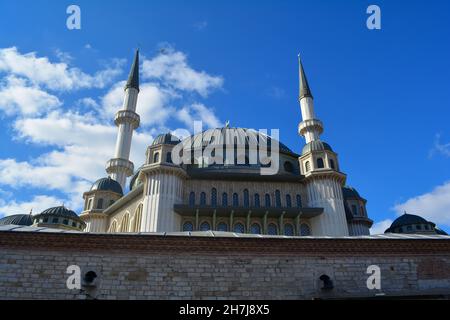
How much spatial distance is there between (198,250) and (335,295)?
4.30 meters

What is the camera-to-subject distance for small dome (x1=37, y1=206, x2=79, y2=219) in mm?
30217

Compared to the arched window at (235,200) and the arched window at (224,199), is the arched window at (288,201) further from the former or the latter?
the arched window at (224,199)

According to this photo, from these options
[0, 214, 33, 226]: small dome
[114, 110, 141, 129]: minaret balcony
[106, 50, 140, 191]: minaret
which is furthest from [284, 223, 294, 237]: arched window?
[0, 214, 33, 226]: small dome

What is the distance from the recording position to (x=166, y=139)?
1030 inches

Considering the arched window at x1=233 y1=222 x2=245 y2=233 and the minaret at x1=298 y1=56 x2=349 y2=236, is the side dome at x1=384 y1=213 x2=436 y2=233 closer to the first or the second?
the minaret at x1=298 y1=56 x2=349 y2=236

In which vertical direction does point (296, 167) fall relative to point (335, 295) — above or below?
above

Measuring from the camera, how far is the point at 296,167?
30672 millimetres

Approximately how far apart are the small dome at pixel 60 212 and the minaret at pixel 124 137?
4.98 meters

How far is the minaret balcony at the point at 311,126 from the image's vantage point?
34062 mm

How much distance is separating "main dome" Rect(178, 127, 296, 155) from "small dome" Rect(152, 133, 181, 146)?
145 inches

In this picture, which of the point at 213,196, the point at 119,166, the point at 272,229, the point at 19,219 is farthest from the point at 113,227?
the point at 272,229

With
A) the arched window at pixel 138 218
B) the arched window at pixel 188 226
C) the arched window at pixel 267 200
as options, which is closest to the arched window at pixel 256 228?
the arched window at pixel 267 200

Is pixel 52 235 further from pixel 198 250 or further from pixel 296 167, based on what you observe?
pixel 296 167
